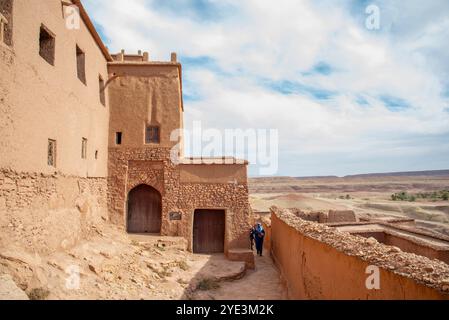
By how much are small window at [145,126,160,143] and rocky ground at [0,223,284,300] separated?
179 inches

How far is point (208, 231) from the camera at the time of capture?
16.1 metres

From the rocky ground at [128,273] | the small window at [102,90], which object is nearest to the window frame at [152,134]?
the small window at [102,90]

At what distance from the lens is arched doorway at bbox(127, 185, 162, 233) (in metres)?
15.9

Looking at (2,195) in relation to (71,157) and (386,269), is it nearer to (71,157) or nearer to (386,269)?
(71,157)

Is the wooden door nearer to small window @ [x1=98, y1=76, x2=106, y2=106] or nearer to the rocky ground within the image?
the rocky ground

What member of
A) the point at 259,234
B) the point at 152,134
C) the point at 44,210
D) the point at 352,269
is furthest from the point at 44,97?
the point at 259,234

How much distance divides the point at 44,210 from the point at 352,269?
8.22 meters

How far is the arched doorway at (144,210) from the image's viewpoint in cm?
1588

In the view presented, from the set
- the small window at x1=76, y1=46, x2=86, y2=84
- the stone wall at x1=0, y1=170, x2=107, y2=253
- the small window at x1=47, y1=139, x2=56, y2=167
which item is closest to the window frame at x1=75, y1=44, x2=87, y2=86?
the small window at x1=76, y1=46, x2=86, y2=84

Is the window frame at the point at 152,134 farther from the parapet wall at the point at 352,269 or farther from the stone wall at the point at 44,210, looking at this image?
the parapet wall at the point at 352,269

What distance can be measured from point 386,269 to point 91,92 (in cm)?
1233

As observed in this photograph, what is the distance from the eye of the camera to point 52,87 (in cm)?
966

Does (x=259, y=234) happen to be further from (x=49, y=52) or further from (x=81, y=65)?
(x=49, y=52)

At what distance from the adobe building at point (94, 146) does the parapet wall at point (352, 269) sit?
5937mm
